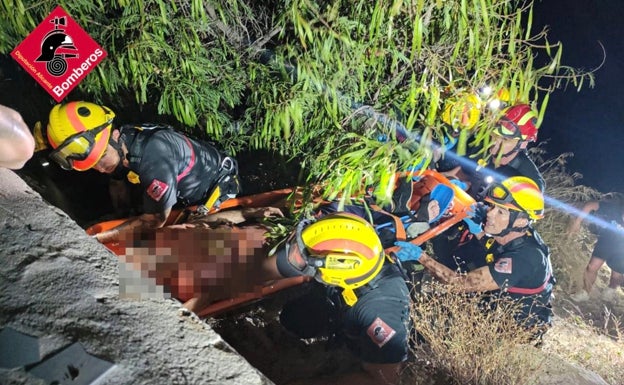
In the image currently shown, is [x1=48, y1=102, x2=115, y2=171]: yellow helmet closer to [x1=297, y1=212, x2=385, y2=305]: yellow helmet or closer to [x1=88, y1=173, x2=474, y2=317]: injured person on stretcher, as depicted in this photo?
Answer: [x1=88, y1=173, x2=474, y2=317]: injured person on stretcher

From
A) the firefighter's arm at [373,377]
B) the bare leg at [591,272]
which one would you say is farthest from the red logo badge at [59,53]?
the bare leg at [591,272]

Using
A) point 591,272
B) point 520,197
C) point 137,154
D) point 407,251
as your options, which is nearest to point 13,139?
point 137,154

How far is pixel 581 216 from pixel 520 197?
3821 millimetres

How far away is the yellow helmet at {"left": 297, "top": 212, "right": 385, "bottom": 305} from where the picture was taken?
7.37 feet

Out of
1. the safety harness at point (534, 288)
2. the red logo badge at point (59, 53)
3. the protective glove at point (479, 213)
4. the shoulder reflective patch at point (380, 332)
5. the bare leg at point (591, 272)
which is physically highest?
the red logo badge at point (59, 53)

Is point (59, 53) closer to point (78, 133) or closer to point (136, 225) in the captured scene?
point (78, 133)

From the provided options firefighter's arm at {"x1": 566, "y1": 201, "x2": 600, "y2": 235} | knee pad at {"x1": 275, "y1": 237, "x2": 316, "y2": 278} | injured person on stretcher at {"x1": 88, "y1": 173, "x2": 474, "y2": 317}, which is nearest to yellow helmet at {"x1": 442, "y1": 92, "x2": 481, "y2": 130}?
injured person on stretcher at {"x1": 88, "y1": 173, "x2": 474, "y2": 317}

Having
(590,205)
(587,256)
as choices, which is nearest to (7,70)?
(590,205)

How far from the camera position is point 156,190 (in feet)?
10.5

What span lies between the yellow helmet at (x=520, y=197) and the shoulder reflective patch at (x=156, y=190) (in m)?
3.07

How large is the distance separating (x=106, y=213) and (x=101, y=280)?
10.4 ft

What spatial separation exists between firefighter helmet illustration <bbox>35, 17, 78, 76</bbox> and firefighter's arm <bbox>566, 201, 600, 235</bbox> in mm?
7359

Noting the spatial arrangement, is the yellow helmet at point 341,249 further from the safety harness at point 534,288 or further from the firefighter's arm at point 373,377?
the safety harness at point 534,288

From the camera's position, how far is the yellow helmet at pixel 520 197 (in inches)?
153
